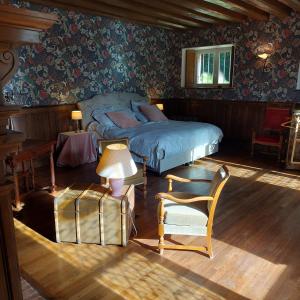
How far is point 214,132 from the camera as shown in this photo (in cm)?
550

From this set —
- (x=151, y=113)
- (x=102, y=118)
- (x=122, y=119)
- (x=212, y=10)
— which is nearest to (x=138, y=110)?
(x=151, y=113)

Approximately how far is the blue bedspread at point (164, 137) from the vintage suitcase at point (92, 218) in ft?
5.81

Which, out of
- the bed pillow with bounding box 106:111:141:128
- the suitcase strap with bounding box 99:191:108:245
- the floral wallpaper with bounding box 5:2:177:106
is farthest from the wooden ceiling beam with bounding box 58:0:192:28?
the suitcase strap with bounding box 99:191:108:245

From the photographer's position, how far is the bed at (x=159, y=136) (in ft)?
14.4

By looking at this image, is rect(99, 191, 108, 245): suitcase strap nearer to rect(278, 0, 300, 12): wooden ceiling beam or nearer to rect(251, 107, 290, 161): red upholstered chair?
rect(251, 107, 290, 161): red upholstered chair

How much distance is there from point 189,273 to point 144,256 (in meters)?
0.42

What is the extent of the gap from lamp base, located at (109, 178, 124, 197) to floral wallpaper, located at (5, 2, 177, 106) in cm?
280

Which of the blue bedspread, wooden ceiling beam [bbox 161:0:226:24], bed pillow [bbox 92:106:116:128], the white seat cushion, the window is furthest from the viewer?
the window

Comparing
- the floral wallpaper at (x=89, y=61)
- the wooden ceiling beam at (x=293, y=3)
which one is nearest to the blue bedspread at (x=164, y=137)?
the floral wallpaper at (x=89, y=61)

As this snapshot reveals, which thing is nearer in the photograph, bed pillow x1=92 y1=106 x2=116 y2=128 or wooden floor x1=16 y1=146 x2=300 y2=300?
wooden floor x1=16 y1=146 x2=300 y2=300

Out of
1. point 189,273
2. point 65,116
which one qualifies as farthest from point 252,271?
point 65,116

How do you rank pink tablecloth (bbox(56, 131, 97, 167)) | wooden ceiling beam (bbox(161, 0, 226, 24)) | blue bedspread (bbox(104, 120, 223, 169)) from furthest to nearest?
pink tablecloth (bbox(56, 131, 97, 167)), wooden ceiling beam (bbox(161, 0, 226, 24)), blue bedspread (bbox(104, 120, 223, 169))

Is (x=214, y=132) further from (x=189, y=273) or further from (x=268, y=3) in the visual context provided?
(x=189, y=273)

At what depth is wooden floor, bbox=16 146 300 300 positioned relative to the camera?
206 centimetres
